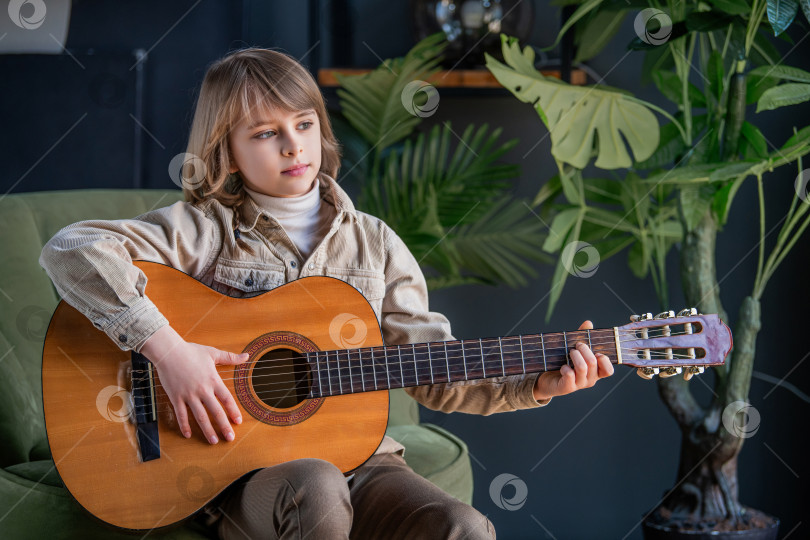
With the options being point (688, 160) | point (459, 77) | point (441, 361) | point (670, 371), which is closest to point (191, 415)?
point (441, 361)

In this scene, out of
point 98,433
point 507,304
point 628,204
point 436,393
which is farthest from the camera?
point 507,304

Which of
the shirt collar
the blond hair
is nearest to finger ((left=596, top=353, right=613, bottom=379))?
the shirt collar

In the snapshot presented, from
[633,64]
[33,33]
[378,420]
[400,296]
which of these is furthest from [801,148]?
[33,33]

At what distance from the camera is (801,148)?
5.54 ft

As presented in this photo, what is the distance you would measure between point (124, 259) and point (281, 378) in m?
0.29

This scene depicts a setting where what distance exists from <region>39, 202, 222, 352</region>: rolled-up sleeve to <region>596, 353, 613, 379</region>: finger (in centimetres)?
64

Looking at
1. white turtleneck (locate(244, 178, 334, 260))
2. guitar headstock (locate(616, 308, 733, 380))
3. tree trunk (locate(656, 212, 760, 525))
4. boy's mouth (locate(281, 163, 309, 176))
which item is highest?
boy's mouth (locate(281, 163, 309, 176))

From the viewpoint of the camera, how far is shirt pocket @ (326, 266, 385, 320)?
4.55 feet

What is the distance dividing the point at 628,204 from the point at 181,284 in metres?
1.18

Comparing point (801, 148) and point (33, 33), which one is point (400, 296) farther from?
point (33, 33)

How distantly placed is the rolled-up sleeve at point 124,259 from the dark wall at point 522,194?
0.97 meters

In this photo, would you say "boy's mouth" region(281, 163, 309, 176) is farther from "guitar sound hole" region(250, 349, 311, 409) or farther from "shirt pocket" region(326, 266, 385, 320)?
"guitar sound hole" region(250, 349, 311, 409)

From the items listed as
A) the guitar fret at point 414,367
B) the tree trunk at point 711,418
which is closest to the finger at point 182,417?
the guitar fret at point 414,367

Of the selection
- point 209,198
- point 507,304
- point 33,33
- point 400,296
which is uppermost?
point 33,33
